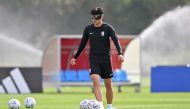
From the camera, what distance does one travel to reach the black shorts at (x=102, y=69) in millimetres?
20119

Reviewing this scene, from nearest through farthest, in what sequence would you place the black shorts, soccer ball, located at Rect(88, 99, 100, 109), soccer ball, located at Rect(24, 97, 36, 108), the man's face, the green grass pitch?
soccer ball, located at Rect(88, 99, 100, 109), the man's face, the black shorts, soccer ball, located at Rect(24, 97, 36, 108), the green grass pitch

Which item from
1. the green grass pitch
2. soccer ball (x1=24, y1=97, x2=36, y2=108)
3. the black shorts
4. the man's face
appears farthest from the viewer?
the green grass pitch

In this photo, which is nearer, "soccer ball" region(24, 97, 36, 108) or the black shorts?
the black shorts

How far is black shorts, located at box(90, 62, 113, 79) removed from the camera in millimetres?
20119

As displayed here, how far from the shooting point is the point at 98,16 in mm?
19797

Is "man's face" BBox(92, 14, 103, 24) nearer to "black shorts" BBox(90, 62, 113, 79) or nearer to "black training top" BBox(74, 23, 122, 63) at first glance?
"black training top" BBox(74, 23, 122, 63)

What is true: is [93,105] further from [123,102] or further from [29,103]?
[123,102]

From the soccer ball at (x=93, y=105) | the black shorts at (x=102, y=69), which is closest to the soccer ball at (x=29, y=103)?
the black shorts at (x=102, y=69)

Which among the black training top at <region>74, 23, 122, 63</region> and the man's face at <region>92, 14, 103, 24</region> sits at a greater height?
the man's face at <region>92, 14, 103, 24</region>

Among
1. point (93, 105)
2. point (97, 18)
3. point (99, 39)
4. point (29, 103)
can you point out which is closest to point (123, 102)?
point (29, 103)

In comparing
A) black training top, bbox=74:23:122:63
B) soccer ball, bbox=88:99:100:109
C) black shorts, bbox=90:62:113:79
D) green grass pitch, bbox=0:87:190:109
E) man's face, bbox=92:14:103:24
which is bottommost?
green grass pitch, bbox=0:87:190:109

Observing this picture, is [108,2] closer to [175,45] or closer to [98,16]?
[175,45]

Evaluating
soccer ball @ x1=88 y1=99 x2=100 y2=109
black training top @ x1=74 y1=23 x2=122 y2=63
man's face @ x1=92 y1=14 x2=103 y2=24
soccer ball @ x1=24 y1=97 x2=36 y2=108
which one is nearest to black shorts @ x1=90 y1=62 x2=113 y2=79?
black training top @ x1=74 y1=23 x2=122 y2=63

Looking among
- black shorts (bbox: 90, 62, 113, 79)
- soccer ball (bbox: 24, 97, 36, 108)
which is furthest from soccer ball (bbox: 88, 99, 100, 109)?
soccer ball (bbox: 24, 97, 36, 108)
